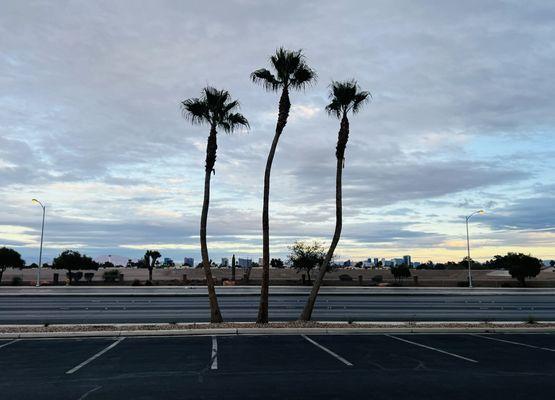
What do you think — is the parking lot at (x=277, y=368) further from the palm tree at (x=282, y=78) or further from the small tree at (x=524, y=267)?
the small tree at (x=524, y=267)

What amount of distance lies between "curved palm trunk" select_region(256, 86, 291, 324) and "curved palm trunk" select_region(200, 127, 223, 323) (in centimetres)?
163

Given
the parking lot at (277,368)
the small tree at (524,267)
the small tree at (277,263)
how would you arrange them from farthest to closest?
the small tree at (277,263) < the small tree at (524,267) < the parking lot at (277,368)

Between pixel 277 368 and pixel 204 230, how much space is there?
907 cm

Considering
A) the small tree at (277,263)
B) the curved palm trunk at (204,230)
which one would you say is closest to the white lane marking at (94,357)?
the curved palm trunk at (204,230)

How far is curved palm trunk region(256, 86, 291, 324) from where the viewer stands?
1870 centimetres

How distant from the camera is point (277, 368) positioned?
11.0 metres

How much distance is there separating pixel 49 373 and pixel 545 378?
33.2ft

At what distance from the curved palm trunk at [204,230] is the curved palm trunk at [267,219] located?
1.63 metres

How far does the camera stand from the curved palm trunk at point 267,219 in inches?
736

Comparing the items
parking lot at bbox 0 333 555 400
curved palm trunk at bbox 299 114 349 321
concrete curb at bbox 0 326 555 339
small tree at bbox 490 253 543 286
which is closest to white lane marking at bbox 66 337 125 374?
parking lot at bbox 0 333 555 400

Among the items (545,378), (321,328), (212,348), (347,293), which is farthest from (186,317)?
(347,293)

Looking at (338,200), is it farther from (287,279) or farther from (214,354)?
(287,279)

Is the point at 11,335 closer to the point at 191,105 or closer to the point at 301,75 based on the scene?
the point at 191,105

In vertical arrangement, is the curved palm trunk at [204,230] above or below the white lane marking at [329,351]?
above
